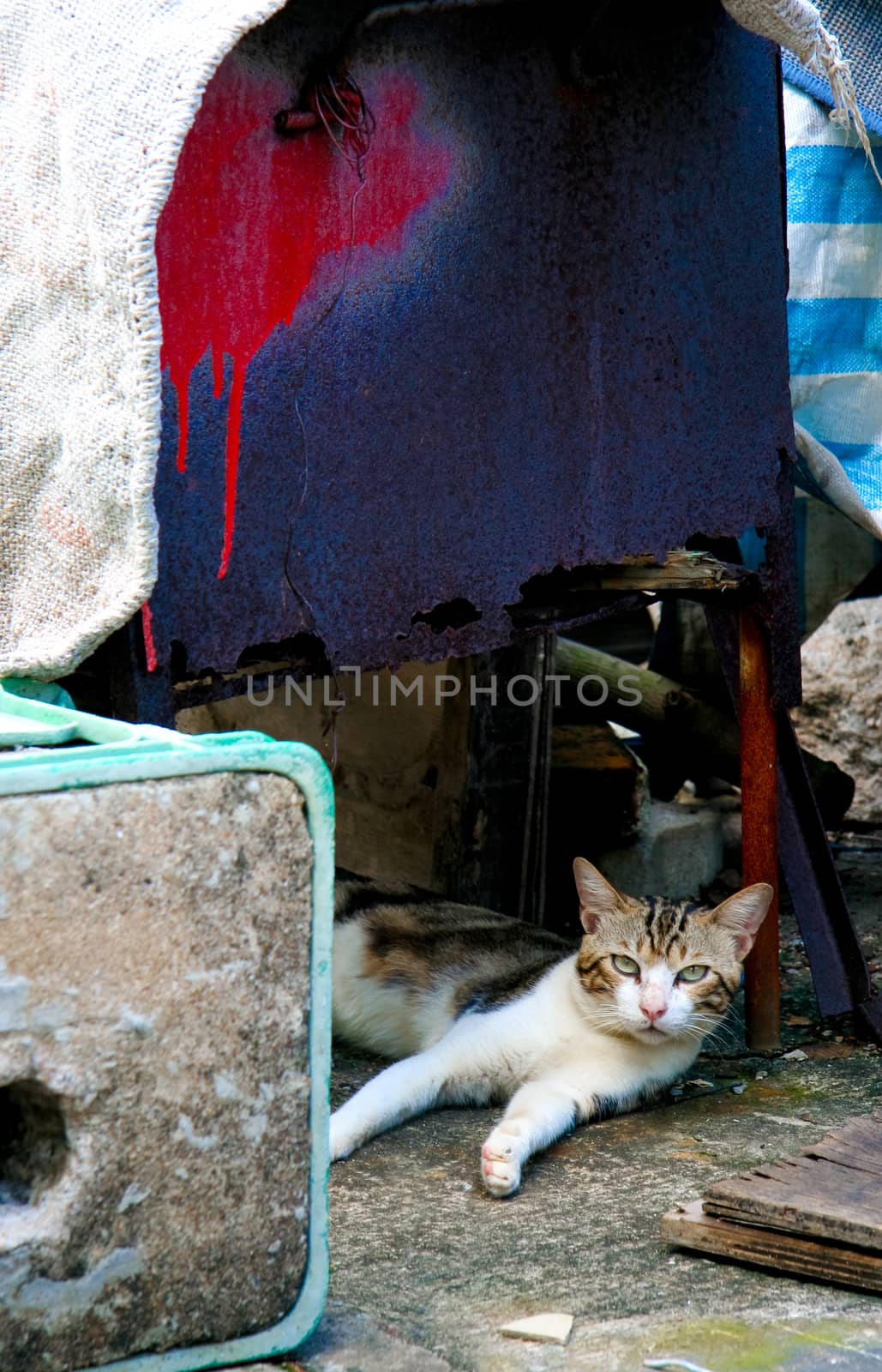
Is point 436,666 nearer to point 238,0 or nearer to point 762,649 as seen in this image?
point 762,649

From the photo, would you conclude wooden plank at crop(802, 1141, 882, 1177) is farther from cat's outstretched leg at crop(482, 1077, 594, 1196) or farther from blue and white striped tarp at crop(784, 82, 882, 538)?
blue and white striped tarp at crop(784, 82, 882, 538)

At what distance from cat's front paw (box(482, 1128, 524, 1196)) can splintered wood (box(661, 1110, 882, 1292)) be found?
0.42 meters

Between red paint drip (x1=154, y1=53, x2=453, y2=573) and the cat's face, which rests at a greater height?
red paint drip (x1=154, y1=53, x2=453, y2=573)

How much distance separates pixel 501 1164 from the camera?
3.06 m

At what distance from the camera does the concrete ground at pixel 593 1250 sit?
224 cm

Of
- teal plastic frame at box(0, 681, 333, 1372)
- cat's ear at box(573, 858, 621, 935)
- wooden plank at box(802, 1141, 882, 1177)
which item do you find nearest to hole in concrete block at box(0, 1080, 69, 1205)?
teal plastic frame at box(0, 681, 333, 1372)

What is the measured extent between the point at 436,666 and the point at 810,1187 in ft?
8.71

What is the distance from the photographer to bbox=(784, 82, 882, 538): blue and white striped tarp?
14.1ft

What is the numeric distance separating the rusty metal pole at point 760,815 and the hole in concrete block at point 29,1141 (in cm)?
254

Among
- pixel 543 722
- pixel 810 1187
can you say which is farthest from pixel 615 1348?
pixel 543 722

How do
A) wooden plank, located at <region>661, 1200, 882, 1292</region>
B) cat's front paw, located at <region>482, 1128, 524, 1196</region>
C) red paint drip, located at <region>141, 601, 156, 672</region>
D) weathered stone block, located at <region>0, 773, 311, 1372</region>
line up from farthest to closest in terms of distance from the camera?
cat's front paw, located at <region>482, 1128, 524, 1196</region>, red paint drip, located at <region>141, 601, 156, 672</region>, wooden plank, located at <region>661, 1200, 882, 1292</region>, weathered stone block, located at <region>0, 773, 311, 1372</region>

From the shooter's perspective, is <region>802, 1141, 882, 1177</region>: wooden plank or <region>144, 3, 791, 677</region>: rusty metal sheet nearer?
<region>144, 3, 791, 677</region>: rusty metal sheet

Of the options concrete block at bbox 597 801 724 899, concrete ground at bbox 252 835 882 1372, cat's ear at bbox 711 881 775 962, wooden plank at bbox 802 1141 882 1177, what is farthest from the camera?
concrete block at bbox 597 801 724 899

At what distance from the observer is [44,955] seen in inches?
72.1
